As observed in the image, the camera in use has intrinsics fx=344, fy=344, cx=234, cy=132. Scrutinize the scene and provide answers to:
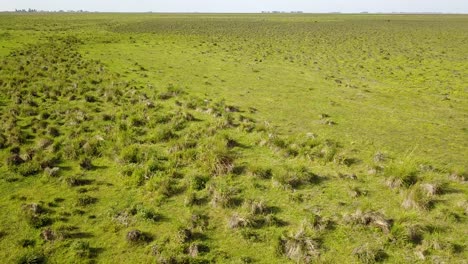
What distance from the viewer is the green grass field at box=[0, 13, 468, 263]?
8773mm

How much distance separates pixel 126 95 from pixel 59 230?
553 inches

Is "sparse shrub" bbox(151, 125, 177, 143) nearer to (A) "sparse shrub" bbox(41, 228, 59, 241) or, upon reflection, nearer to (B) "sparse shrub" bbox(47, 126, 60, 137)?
(B) "sparse shrub" bbox(47, 126, 60, 137)

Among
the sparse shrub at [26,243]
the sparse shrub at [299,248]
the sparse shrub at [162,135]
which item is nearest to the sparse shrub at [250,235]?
the sparse shrub at [299,248]

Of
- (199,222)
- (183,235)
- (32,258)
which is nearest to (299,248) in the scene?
(199,222)

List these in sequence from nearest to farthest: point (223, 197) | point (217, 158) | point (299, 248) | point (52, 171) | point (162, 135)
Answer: point (299, 248)
point (223, 197)
point (52, 171)
point (217, 158)
point (162, 135)

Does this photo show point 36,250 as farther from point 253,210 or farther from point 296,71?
point 296,71

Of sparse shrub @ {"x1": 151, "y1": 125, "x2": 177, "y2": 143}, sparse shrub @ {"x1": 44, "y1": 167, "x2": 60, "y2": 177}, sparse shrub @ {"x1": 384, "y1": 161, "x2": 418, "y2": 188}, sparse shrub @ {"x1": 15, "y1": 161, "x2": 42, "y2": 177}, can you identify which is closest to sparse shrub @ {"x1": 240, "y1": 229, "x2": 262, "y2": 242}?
sparse shrub @ {"x1": 384, "y1": 161, "x2": 418, "y2": 188}

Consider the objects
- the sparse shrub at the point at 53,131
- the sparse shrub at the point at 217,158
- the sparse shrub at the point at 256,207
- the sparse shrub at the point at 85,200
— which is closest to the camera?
the sparse shrub at the point at 256,207

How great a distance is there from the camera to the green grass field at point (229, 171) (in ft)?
28.8

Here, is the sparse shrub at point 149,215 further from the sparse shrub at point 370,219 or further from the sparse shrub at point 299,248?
the sparse shrub at point 370,219

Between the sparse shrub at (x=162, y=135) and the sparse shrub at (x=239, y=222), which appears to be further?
the sparse shrub at (x=162, y=135)

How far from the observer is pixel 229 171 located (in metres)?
12.4

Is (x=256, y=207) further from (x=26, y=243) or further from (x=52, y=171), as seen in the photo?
(x=52, y=171)

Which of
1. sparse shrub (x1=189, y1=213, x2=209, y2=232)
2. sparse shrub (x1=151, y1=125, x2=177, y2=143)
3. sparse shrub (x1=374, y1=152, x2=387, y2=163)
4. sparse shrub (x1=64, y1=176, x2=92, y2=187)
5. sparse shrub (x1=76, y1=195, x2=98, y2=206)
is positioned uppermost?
sparse shrub (x1=151, y1=125, x2=177, y2=143)
